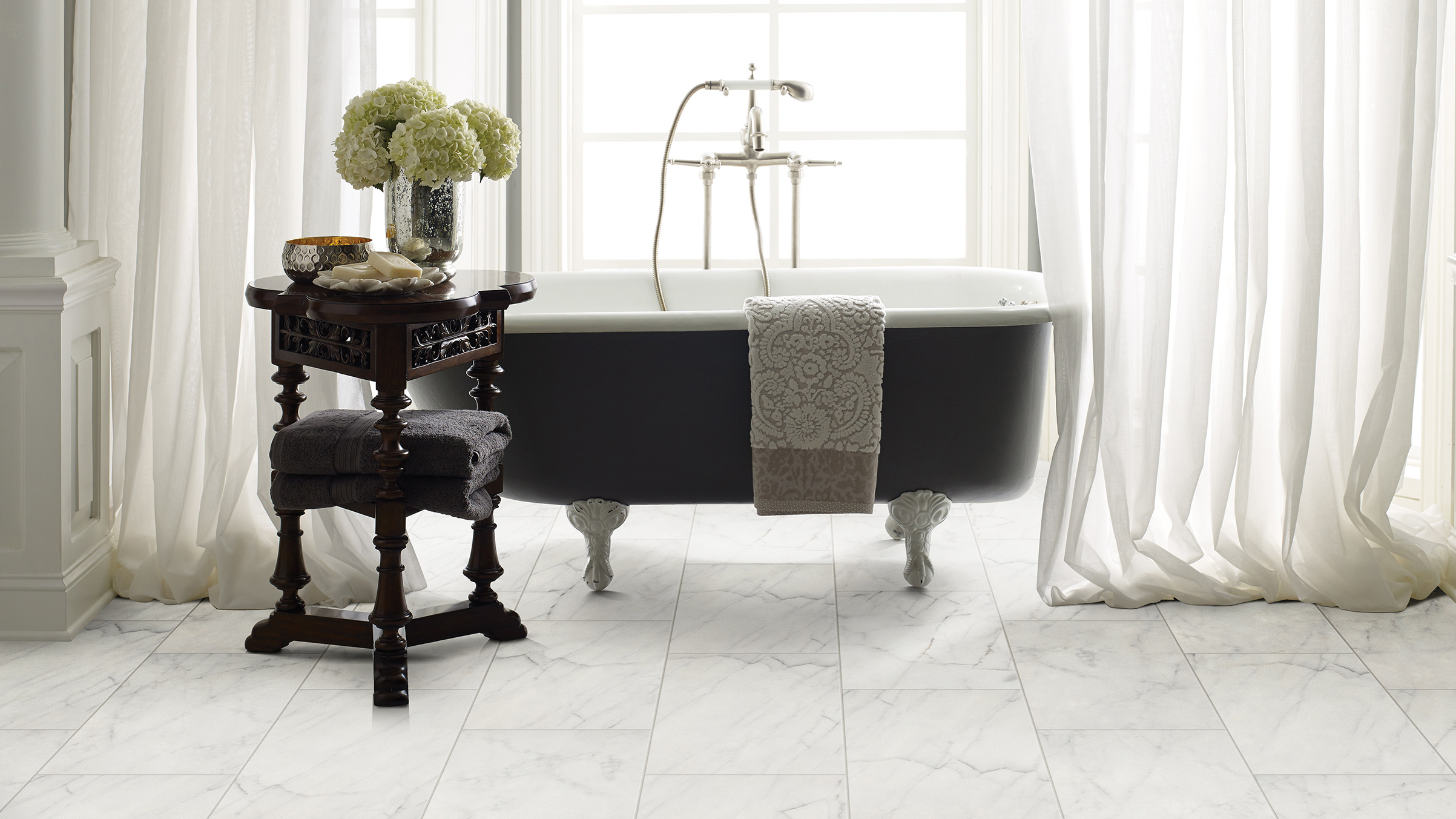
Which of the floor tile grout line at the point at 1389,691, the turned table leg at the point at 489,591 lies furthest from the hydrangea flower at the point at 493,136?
the floor tile grout line at the point at 1389,691

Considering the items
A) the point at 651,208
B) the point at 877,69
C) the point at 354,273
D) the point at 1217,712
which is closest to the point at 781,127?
the point at 877,69

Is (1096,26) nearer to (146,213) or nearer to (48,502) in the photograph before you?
(146,213)

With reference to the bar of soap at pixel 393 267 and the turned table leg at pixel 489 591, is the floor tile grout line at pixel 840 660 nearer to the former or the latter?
the turned table leg at pixel 489 591

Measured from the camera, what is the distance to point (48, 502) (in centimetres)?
258

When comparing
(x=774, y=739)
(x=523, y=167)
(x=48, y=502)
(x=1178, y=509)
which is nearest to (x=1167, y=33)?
(x=1178, y=509)

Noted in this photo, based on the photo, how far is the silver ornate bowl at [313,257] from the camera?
2273 millimetres

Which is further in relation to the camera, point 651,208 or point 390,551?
point 651,208

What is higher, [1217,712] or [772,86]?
[772,86]

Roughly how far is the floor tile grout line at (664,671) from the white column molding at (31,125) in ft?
4.68

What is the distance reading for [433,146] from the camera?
7.54ft

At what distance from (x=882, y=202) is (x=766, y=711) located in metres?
2.30

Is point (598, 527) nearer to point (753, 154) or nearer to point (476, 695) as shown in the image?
point (476, 695)

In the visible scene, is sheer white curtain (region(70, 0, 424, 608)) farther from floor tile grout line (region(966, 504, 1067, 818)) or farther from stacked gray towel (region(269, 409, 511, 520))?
floor tile grout line (region(966, 504, 1067, 818))

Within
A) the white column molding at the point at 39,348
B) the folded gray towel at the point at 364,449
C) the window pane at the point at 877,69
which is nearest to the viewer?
the folded gray towel at the point at 364,449
